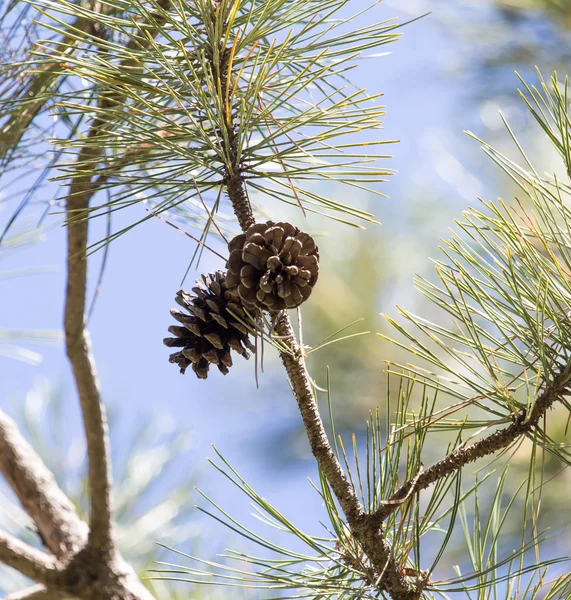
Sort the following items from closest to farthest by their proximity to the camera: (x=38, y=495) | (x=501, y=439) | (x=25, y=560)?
(x=501, y=439) < (x=25, y=560) < (x=38, y=495)

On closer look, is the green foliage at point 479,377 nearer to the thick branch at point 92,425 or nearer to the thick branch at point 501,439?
the thick branch at point 501,439

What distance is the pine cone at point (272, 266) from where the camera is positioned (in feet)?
1.50

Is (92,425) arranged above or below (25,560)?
above

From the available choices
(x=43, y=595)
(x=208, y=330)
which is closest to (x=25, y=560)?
(x=43, y=595)

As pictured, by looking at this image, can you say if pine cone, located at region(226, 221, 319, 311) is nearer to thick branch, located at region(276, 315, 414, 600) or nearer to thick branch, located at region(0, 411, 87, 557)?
thick branch, located at region(276, 315, 414, 600)

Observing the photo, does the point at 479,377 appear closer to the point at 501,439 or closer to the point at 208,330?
the point at 501,439

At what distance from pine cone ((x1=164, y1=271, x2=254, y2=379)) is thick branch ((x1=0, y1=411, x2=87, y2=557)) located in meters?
0.55

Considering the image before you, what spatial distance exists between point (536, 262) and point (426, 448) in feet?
4.82

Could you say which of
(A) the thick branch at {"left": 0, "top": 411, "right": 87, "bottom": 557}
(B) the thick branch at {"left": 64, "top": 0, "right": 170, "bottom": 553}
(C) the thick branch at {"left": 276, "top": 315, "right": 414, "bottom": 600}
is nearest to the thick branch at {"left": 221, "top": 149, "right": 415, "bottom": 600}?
(C) the thick branch at {"left": 276, "top": 315, "right": 414, "bottom": 600}

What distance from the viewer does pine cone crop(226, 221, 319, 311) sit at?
46 cm

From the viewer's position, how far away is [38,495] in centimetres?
98

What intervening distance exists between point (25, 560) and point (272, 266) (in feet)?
1.98

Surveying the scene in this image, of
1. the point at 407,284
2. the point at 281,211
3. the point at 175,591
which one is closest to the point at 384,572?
the point at 175,591

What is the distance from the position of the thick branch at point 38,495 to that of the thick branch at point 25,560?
6cm
